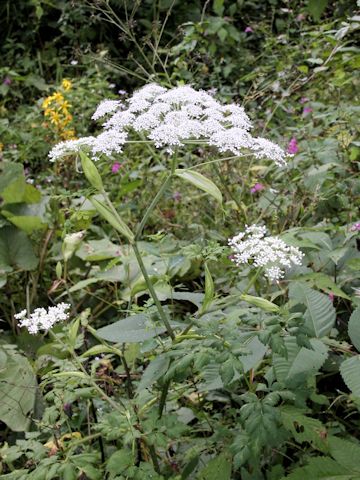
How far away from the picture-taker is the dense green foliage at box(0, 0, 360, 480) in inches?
43.6

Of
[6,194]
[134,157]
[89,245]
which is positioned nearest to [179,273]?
[89,245]

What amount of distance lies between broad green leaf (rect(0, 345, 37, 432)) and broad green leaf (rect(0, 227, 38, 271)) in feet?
1.72

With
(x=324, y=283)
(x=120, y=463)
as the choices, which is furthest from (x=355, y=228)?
(x=120, y=463)

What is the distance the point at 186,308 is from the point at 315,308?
94cm

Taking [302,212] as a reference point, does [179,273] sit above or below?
below

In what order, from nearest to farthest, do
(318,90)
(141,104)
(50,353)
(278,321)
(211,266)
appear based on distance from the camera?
(278,321) < (141,104) < (50,353) < (211,266) < (318,90)

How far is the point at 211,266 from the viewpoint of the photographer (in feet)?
6.65

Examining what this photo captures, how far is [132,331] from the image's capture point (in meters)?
1.24

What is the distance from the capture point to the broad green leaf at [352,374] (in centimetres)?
104

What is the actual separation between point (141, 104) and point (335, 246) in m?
0.74

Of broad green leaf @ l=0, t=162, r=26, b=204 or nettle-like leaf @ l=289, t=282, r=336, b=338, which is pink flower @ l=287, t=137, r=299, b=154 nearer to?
nettle-like leaf @ l=289, t=282, r=336, b=338

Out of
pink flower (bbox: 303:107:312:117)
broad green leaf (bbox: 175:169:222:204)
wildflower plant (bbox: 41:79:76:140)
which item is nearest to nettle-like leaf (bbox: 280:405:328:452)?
broad green leaf (bbox: 175:169:222:204)

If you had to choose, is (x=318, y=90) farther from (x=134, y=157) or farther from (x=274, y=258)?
(x=274, y=258)

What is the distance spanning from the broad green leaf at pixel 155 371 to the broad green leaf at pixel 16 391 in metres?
0.65
